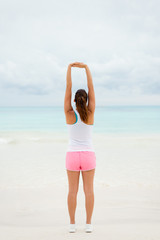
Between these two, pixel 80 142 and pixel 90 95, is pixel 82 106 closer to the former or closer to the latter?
pixel 90 95

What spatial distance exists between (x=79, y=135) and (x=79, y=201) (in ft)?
7.33

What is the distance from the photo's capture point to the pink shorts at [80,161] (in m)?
2.89

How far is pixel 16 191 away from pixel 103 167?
312cm

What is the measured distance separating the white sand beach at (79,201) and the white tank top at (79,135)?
44.7 inches

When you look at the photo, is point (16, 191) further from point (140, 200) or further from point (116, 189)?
point (140, 200)

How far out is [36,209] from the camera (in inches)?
165

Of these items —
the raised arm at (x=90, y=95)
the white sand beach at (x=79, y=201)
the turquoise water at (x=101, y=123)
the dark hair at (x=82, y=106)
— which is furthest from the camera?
the turquoise water at (x=101, y=123)

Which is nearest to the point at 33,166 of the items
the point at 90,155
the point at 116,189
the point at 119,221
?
the point at 116,189

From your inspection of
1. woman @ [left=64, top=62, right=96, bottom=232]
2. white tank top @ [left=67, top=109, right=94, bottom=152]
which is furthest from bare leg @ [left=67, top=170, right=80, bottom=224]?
white tank top @ [left=67, top=109, right=94, bottom=152]

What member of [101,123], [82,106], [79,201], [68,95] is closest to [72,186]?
[82,106]

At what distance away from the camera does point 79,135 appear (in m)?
2.91

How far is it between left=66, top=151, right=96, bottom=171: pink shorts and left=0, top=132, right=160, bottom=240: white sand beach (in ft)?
2.93

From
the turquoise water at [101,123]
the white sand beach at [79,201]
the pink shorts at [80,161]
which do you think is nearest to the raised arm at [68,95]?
the pink shorts at [80,161]

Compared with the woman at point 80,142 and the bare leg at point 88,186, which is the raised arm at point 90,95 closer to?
the woman at point 80,142
